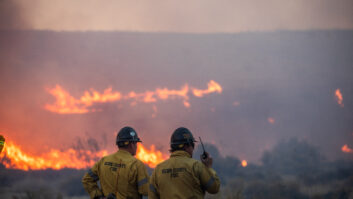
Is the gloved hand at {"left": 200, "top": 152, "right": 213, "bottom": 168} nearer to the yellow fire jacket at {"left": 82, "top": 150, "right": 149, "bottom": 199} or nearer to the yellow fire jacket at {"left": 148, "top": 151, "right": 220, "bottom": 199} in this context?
the yellow fire jacket at {"left": 148, "top": 151, "right": 220, "bottom": 199}

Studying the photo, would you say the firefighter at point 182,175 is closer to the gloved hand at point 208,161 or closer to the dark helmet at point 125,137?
the gloved hand at point 208,161

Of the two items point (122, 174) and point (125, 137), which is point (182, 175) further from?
point (125, 137)

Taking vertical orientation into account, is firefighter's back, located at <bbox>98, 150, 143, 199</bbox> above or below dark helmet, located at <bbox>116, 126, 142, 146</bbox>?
below

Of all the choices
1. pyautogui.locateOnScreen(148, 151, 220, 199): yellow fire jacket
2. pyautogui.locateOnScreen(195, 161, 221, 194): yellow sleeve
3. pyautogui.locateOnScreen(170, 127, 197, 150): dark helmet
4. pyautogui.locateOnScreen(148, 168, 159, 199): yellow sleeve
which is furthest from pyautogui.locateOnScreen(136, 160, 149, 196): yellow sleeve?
pyautogui.locateOnScreen(195, 161, 221, 194): yellow sleeve

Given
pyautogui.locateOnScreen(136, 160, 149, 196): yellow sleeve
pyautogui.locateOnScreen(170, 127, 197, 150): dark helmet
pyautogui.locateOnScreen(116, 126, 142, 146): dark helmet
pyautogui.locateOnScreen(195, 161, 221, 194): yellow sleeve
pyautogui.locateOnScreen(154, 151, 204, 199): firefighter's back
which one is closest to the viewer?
pyautogui.locateOnScreen(195, 161, 221, 194): yellow sleeve

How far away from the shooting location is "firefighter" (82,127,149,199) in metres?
11.2

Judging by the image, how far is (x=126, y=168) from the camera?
36.9 feet

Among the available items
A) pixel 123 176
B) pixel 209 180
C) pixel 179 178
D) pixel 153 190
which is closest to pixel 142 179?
pixel 123 176

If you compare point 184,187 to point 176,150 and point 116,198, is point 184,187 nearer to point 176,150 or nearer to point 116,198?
point 176,150

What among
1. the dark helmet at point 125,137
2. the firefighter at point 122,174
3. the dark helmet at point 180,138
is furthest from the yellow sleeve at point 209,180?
the dark helmet at point 125,137

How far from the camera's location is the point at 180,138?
10117 mm

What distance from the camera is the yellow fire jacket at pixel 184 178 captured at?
9.52 metres

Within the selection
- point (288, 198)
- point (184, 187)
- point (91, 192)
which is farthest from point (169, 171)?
point (288, 198)

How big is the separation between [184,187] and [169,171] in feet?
1.88
